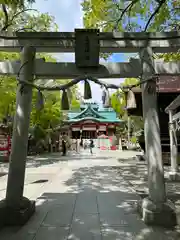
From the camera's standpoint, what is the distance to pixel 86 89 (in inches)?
169

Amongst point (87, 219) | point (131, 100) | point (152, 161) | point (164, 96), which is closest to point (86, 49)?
point (131, 100)

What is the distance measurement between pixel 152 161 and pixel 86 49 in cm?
268

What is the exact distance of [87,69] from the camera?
4281 mm

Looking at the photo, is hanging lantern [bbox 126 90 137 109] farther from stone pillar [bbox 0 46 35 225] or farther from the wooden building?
the wooden building

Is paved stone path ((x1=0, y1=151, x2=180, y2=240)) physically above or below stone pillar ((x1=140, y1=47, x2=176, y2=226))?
below

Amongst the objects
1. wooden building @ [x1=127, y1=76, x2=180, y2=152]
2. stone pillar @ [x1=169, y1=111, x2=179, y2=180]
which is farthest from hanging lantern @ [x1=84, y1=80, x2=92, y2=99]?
wooden building @ [x1=127, y1=76, x2=180, y2=152]

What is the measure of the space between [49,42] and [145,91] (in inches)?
90.2

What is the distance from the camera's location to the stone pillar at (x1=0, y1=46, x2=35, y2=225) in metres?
3.80

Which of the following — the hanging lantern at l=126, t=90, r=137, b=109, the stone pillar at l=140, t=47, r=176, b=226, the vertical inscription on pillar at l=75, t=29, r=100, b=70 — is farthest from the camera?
the hanging lantern at l=126, t=90, r=137, b=109

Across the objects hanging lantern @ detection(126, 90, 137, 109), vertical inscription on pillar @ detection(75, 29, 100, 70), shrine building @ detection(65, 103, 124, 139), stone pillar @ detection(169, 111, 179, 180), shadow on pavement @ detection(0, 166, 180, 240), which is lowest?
shadow on pavement @ detection(0, 166, 180, 240)

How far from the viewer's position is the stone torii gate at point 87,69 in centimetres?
392

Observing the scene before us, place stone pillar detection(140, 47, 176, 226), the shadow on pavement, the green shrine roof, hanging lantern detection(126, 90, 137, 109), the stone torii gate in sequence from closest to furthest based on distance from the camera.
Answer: the shadow on pavement → stone pillar detection(140, 47, 176, 226) → the stone torii gate → hanging lantern detection(126, 90, 137, 109) → the green shrine roof

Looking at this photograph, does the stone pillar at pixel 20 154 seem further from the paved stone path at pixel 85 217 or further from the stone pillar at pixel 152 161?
the stone pillar at pixel 152 161

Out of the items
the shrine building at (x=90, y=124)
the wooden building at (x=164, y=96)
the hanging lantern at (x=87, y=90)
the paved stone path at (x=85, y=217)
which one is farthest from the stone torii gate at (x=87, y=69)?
the shrine building at (x=90, y=124)
